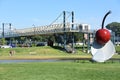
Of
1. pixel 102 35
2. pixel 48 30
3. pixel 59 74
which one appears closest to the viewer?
pixel 102 35

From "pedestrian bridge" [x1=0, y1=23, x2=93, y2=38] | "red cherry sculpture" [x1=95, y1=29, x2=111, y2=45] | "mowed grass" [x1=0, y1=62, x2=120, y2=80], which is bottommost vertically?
"mowed grass" [x1=0, y1=62, x2=120, y2=80]

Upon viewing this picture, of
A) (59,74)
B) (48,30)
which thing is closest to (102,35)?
(59,74)

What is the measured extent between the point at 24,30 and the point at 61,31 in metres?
25.0

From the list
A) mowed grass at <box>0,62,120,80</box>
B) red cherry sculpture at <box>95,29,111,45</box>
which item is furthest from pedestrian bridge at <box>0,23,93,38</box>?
red cherry sculpture at <box>95,29,111,45</box>

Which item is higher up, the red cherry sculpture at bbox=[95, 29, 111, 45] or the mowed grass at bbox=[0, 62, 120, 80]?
the red cherry sculpture at bbox=[95, 29, 111, 45]

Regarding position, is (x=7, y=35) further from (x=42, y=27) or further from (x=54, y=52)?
(x=54, y=52)

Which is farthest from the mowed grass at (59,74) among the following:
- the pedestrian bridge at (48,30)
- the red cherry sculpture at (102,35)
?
the pedestrian bridge at (48,30)

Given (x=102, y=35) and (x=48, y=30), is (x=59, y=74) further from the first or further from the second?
(x=48, y=30)

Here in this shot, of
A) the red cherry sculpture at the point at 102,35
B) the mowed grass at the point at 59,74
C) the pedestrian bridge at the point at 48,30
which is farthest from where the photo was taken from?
the pedestrian bridge at the point at 48,30

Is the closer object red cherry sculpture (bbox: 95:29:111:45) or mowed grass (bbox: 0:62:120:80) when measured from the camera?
red cherry sculpture (bbox: 95:29:111:45)

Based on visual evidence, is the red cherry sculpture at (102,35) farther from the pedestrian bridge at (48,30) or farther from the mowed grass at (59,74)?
the pedestrian bridge at (48,30)

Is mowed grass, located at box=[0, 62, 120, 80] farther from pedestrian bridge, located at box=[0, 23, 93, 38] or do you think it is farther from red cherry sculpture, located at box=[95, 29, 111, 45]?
pedestrian bridge, located at box=[0, 23, 93, 38]

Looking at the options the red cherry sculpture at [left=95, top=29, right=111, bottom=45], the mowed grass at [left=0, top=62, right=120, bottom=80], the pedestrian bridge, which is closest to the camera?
the red cherry sculpture at [left=95, top=29, right=111, bottom=45]

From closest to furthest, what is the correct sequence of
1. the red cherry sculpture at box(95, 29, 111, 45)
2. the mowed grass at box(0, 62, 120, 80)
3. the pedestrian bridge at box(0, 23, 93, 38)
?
1. the red cherry sculpture at box(95, 29, 111, 45)
2. the mowed grass at box(0, 62, 120, 80)
3. the pedestrian bridge at box(0, 23, 93, 38)
